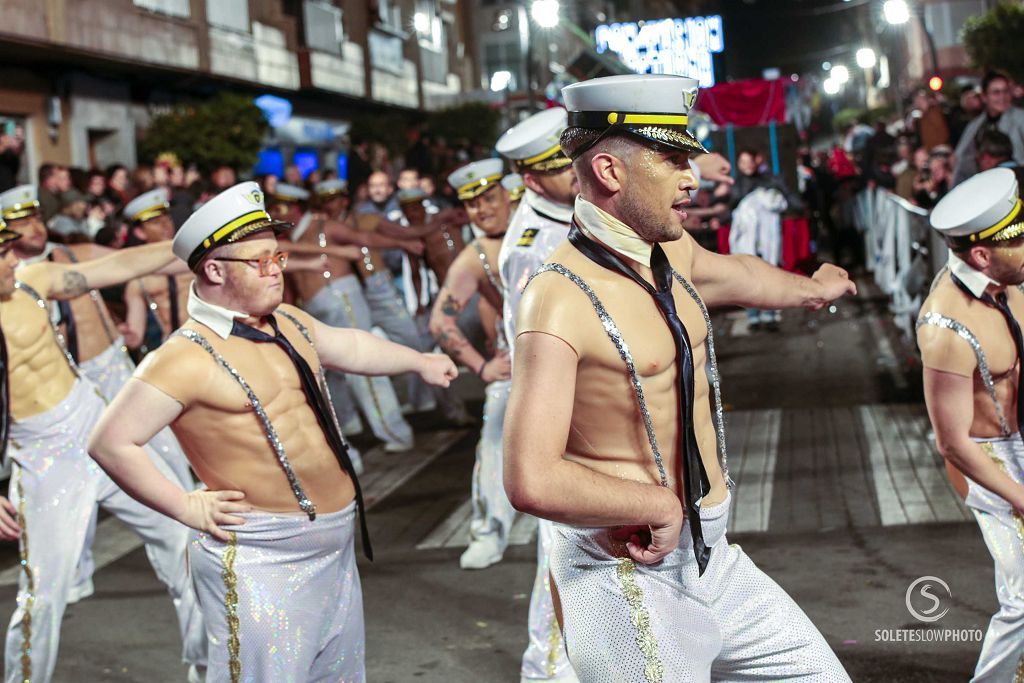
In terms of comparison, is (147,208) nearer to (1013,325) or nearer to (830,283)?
(1013,325)

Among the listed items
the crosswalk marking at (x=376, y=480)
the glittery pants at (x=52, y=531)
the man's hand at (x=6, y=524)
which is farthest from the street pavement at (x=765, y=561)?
the man's hand at (x=6, y=524)

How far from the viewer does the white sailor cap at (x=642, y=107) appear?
311cm

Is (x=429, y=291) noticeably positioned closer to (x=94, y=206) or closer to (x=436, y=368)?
(x=94, y=206)

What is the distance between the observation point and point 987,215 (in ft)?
14.7

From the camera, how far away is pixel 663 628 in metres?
3.19

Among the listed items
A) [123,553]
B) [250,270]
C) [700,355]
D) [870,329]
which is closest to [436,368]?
[250,270]

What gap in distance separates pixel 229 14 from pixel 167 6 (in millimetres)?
3279

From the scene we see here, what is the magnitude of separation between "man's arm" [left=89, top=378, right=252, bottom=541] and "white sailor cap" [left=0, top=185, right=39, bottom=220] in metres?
3.37

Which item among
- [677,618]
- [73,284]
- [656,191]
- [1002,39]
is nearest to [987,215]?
[656,191]

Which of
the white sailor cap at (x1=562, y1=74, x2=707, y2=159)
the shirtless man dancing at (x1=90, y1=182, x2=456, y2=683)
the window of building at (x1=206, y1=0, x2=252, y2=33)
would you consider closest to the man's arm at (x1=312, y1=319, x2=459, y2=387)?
the shirtless man dancing at (x1=90, y1=182, x2=456, y2=683)

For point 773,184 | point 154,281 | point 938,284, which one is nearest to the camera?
point 938,284

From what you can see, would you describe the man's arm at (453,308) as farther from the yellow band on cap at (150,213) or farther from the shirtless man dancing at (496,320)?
the yellow band on cap at (150,213)

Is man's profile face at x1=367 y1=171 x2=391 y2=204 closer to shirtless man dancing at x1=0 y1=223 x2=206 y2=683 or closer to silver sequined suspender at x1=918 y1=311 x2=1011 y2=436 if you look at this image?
shirtless man dancing at x1=0 y1=223 x2=206 y2=683

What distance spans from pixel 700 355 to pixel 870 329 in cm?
1364
